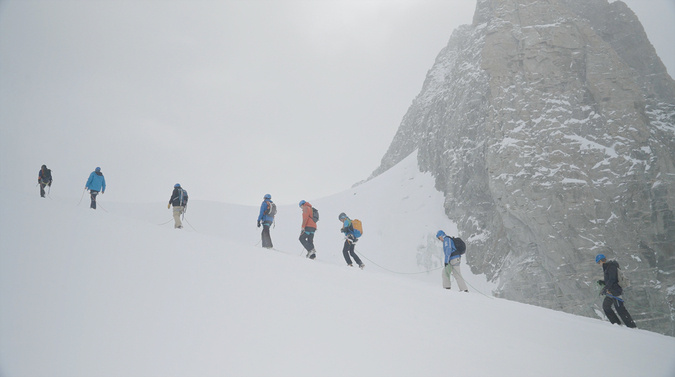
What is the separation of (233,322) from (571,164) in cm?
3025

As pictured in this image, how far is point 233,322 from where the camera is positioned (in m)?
4.55

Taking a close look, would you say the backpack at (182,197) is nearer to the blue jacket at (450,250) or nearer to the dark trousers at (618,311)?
the blue jacket at (450,250)

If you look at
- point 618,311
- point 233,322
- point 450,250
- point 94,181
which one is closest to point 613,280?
point 618,311

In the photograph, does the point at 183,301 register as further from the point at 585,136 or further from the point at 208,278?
the point at 585,136

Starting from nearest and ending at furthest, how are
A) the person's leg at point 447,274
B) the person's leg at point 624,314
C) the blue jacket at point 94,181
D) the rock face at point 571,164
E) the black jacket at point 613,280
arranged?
the person's leg at point 624,314 < the black jacket at point 613,280 < the person's leg at point 447,274 < the blue jacket at point 94,181 < the rock face at point 571,164

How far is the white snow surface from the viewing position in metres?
3.87

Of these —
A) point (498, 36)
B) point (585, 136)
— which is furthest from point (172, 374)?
point (498, 36)

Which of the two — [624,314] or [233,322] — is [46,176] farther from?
[624,314]

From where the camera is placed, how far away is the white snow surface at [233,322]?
387 cm

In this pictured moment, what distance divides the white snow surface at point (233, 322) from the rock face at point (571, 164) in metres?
19.8

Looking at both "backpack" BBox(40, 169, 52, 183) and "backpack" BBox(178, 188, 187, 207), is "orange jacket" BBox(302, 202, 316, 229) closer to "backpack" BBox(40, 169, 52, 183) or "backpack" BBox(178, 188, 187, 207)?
"backpack" BBox(178, 188, 187, 207)

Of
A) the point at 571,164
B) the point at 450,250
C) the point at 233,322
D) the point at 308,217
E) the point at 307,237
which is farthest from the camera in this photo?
the point at 571,164

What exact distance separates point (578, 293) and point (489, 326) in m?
22.6

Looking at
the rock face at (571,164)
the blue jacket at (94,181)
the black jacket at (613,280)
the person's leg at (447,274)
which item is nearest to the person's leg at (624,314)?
→ the black jacket at (613,280)
